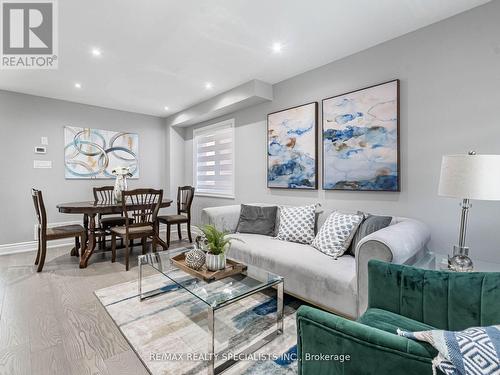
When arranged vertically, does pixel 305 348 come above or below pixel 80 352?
above

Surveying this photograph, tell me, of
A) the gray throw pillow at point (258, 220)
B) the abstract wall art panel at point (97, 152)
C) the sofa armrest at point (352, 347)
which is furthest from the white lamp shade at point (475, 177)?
the abstract wall art panel at point (97, 152)

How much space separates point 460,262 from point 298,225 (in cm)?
142

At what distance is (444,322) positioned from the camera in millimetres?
1197

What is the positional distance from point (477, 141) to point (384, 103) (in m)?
0.82

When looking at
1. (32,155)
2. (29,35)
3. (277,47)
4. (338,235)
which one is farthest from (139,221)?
(277,47)

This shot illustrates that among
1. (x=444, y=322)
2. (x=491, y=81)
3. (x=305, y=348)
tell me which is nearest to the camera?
(x=305, y=348)

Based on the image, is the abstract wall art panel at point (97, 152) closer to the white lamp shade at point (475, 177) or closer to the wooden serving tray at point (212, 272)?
the wooden serving tray at point (212, 272)

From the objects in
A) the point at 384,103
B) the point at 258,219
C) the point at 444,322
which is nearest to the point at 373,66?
the point at 384,103

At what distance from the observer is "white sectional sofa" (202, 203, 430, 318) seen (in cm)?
169

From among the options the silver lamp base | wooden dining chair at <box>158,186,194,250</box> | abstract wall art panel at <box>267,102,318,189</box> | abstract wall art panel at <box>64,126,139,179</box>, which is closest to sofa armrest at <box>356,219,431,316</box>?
the silver lamp base

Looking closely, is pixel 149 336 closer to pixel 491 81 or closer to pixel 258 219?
pixel 258 219

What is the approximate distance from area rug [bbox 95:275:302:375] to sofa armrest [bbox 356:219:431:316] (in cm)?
63

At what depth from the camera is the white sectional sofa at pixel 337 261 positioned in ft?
5.55

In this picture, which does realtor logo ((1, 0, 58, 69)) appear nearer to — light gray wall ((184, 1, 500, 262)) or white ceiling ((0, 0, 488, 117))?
white ceiling ((0, 0, 488, 117))
